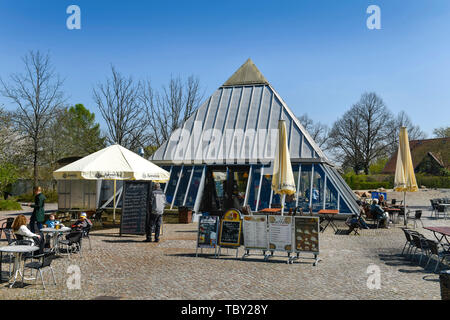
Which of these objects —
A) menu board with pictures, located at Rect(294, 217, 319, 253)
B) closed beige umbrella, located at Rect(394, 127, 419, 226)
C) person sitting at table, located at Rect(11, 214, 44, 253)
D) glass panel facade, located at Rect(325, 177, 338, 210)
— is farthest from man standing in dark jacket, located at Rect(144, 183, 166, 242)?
closed beige umbrella, located at Rect(394, 127, 419, 226)

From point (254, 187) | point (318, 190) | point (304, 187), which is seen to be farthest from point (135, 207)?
point (318, 190)

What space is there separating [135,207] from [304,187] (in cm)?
800

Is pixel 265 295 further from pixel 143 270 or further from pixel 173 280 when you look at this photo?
pixel 143 270

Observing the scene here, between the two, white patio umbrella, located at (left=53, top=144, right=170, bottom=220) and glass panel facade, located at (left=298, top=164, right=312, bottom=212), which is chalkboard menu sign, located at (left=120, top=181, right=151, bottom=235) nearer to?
white patio umbrella, located at (left=53, top=144, right=170, bottom=220)

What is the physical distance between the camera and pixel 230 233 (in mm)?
10414

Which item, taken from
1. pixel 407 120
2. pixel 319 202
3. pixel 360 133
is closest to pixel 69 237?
pixel 319 202

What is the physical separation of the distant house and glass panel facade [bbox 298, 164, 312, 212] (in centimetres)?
3656

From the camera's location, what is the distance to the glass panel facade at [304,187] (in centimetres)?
1724

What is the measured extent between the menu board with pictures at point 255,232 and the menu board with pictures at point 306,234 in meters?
0.84

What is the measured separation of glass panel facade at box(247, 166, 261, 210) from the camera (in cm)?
1767

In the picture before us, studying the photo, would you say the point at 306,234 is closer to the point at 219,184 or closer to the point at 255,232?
the point at 255,232

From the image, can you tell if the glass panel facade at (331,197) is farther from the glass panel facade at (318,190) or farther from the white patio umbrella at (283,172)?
the white patio umbrella at (283,172)

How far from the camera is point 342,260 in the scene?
386 inches

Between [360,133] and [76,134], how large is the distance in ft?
129
